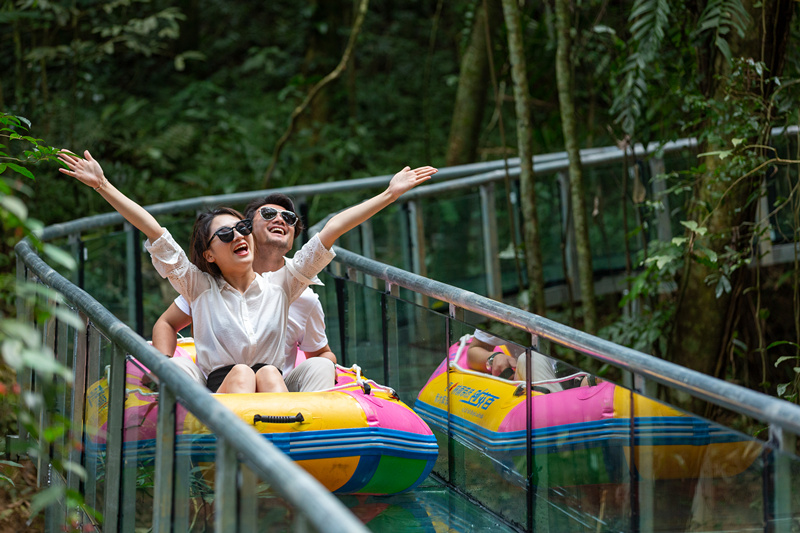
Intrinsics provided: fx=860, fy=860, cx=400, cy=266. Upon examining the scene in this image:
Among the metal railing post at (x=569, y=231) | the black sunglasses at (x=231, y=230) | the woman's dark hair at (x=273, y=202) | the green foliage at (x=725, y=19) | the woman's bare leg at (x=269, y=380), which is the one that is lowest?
the metal railing post at (x=569, y=231)

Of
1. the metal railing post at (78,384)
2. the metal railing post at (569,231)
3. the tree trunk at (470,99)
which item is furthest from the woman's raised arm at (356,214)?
the tree trunk at (470,99)

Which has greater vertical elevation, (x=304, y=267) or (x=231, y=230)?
(x=231, y=230)

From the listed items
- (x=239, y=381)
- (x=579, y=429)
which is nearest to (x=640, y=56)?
(x=579, y=429)

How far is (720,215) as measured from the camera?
475 cm

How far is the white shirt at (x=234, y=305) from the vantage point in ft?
10.7

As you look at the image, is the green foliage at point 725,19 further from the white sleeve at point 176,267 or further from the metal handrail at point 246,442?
the metal handrail at point 246,442

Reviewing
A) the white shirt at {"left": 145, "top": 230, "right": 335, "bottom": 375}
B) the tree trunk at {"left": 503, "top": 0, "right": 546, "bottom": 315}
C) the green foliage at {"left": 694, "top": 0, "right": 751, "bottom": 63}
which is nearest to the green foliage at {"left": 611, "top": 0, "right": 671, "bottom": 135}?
the green foliage at {"left": 694, "top": 0, "right": 751, "bottom": 63}

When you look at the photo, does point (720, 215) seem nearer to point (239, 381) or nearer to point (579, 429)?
point (579, 429)

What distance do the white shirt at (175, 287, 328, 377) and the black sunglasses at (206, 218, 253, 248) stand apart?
0.46 meters

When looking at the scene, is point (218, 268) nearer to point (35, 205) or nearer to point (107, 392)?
point (107, 392)

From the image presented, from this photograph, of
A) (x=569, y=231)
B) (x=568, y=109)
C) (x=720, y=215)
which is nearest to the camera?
(x=720, y=215)

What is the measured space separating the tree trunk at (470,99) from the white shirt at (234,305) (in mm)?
5473

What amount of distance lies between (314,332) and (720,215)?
243 cm

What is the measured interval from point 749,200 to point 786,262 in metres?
3.01
